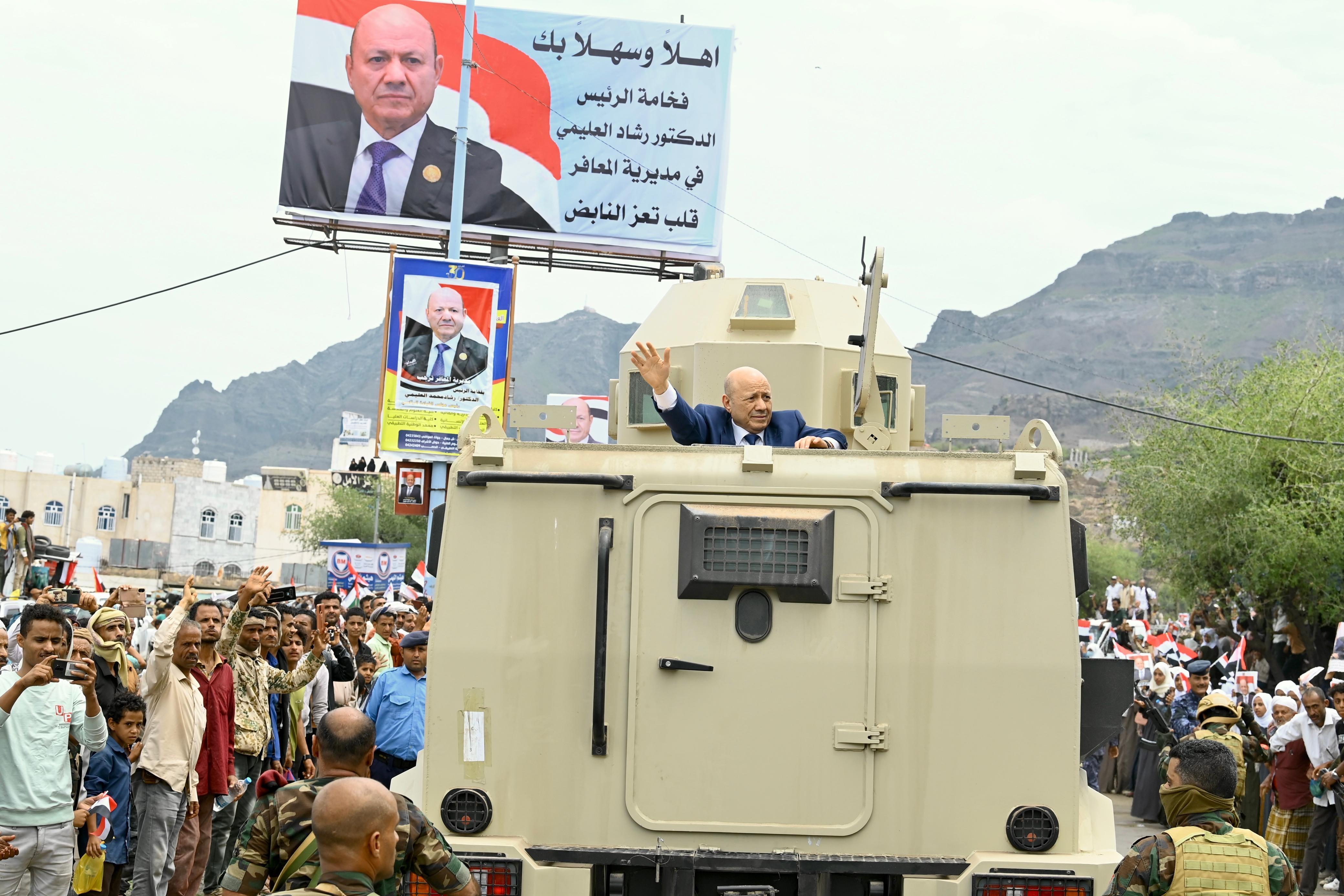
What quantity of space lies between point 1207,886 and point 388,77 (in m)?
24.6

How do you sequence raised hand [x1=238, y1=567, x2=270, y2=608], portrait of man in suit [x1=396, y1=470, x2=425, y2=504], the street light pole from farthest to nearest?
the street light pole, portrait of man in suit [x1=396, y1=470, x2=425, y2=504], raised hand [x1=238, y1=567, x2=270, y2=608]

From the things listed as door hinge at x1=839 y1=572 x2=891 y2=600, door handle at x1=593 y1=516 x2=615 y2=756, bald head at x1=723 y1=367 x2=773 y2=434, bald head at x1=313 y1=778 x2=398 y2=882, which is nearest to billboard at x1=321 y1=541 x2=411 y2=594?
bald head at x1=723 y1=367 x2=773 y2=434

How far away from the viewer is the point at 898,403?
28.6ft

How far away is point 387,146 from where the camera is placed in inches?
1045

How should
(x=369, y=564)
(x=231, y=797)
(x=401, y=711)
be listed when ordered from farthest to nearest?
(x=369, y=564) → (x=231, y=797) → (x=401, y=711)

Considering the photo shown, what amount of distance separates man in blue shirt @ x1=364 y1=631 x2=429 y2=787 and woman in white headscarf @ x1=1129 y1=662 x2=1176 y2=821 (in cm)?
856

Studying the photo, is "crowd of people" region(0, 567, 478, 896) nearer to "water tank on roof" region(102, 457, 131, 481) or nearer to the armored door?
the armored door

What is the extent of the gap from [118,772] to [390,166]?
20.0 metres

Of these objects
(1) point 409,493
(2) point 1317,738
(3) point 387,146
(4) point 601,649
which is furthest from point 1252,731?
(3) point 387,146

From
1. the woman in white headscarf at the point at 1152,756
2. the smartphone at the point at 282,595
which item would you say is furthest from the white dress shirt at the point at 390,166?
the smartphone at the point at 282,595

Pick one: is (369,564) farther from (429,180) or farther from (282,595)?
(282,595)

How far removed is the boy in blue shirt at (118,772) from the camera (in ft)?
25.1

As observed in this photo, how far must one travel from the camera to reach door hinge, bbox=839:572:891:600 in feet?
17.1

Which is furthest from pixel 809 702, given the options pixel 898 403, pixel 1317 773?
pixel 1317 773
